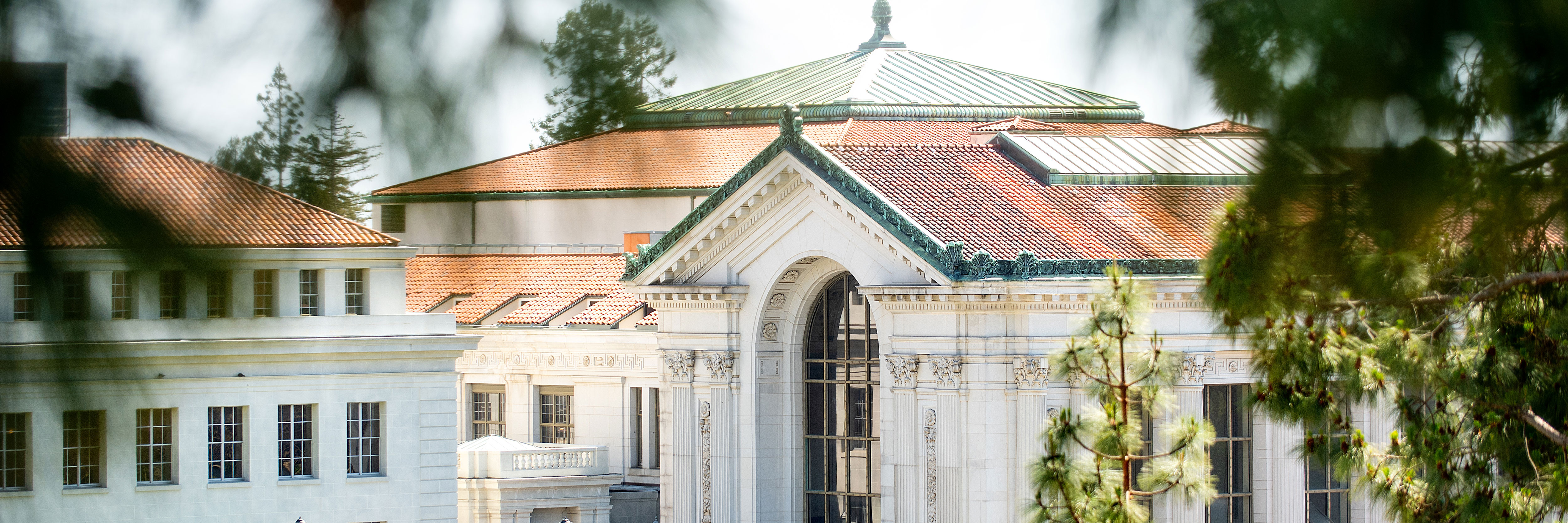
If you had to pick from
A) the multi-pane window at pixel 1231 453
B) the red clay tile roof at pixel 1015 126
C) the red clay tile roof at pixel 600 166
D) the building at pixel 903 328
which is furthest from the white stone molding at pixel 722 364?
the red clay tile roof at pixel 600 166

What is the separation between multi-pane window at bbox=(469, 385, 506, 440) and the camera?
44.7m

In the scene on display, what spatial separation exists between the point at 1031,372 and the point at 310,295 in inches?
571

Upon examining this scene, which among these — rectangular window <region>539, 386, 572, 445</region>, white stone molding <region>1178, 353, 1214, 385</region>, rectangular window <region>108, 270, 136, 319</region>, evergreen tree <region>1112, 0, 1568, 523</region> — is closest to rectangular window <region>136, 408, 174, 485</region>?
rectangular window <region>539, 386, 572, 445</region>

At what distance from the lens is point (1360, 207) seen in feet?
15.0

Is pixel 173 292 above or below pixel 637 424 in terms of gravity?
above

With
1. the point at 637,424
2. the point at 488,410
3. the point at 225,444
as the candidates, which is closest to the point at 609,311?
the point at 637,424

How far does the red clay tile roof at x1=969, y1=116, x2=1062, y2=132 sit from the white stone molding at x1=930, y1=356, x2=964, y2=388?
6702 millimetres

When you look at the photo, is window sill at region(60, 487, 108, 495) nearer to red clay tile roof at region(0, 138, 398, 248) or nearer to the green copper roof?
red clay tile roof at region(0, 138, 398, 248)

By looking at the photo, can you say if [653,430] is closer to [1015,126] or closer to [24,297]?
[1015,126]

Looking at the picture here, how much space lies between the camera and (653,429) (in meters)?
41.9

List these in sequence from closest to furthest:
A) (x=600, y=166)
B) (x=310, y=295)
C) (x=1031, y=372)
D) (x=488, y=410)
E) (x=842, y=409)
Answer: (x=600, y=166) < (x=1031, y=372) < (x=842, y=409) < (x=310, y=295) < (x=488, y=410)

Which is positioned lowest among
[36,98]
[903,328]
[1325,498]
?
[1325,498]

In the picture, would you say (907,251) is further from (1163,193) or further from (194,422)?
(1163,193)

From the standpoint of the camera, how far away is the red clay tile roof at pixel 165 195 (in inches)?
139
